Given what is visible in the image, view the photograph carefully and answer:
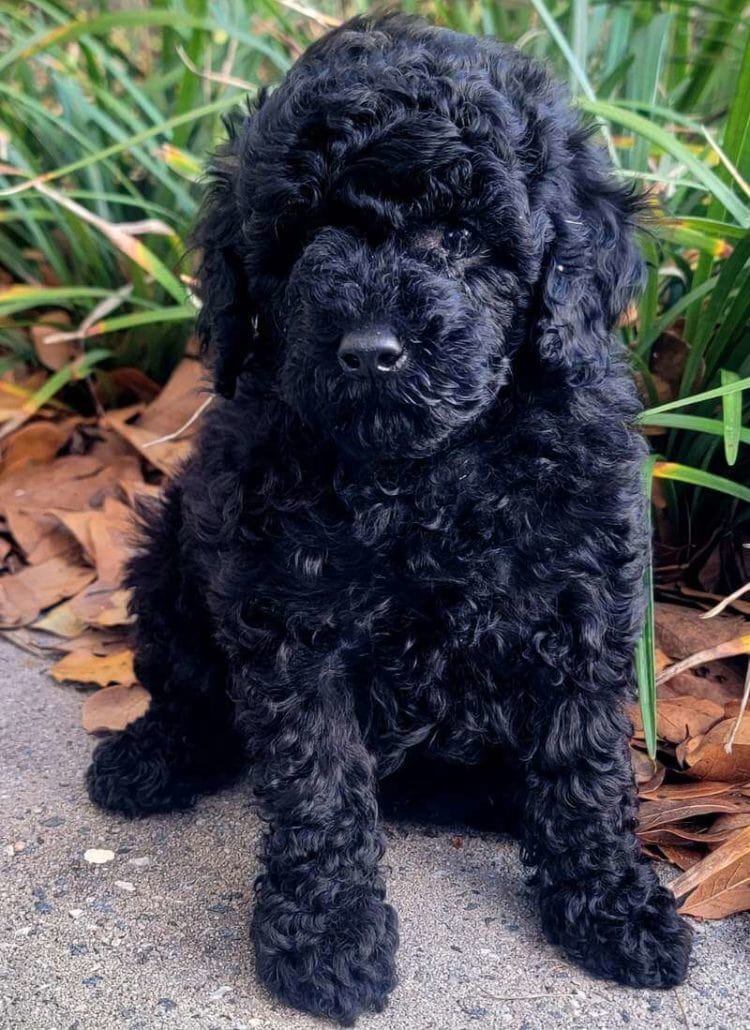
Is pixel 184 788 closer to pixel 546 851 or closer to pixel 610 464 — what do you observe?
pixel 546 851

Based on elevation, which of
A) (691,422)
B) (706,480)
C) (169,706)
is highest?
(691,422)

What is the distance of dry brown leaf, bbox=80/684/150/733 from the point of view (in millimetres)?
3330

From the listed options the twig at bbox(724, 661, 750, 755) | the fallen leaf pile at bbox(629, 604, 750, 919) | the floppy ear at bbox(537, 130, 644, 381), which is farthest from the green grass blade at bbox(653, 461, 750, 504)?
the floppy ear at bbox(537, 130, 644, 381)

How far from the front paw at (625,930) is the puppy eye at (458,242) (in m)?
1.33

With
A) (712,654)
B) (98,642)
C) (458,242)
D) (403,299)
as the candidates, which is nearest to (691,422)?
(712,654)

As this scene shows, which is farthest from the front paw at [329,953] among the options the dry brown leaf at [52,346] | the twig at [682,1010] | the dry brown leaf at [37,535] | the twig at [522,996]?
the dry brown leaf at [52,346]

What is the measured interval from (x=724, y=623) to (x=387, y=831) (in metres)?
1.08

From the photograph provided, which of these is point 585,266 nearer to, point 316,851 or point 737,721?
point 737,721

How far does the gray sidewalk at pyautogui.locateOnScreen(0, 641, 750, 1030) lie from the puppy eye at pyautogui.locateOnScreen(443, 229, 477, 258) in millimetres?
1433

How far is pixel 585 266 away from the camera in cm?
228

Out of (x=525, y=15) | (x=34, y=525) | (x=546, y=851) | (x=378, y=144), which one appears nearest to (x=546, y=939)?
(x=546, y=851)

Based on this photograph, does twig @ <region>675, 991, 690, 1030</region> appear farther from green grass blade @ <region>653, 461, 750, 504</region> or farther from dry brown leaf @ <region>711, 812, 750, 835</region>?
green grass blade @ <region>653, 461, 750, 504</region>

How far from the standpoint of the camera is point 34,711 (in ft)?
11.2

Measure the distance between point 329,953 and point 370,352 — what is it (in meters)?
1.20
